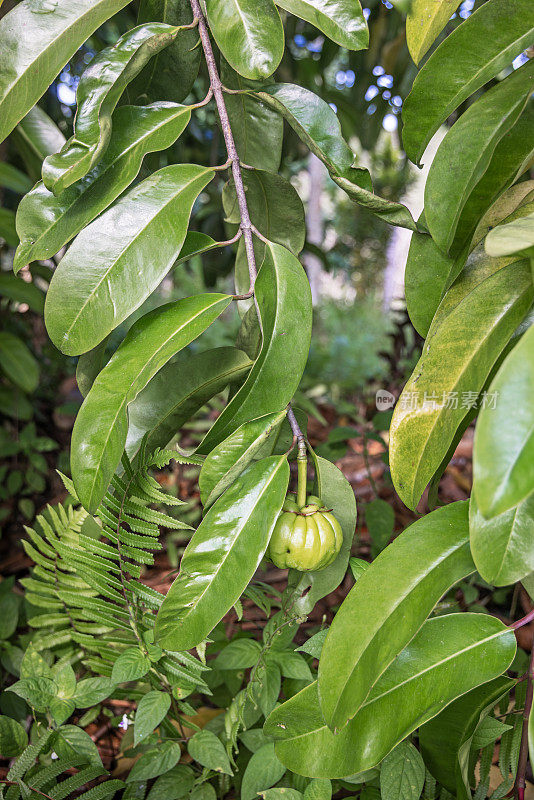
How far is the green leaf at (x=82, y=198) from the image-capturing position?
0.58m

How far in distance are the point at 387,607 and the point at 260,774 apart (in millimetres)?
339

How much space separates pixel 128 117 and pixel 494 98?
1.18 feet

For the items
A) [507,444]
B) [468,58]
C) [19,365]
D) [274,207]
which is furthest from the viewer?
[19,365]

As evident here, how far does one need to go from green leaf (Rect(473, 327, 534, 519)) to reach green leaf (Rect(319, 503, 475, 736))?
198mm

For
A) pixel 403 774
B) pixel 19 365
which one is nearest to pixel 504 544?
pixel 403 774

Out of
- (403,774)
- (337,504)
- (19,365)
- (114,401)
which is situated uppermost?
(114,401)

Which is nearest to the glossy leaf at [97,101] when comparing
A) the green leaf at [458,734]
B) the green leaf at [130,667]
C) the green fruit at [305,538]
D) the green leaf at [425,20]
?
the green leaf at [425,20]

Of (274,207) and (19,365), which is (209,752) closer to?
(274,207)

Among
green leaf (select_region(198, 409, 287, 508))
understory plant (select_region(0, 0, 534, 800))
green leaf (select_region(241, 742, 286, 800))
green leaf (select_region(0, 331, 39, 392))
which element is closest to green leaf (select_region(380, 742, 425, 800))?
understory plant (select_region(0, 0, 534, 800))

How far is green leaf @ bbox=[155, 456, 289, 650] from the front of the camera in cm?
51

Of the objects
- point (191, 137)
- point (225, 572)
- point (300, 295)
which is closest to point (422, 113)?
point (300, 295)

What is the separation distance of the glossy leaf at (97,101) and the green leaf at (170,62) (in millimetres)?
155

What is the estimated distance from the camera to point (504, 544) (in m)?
0.48

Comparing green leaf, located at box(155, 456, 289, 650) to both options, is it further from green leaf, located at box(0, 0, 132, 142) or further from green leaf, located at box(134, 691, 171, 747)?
green leaf, located at box(0, 0, 132, 142)
